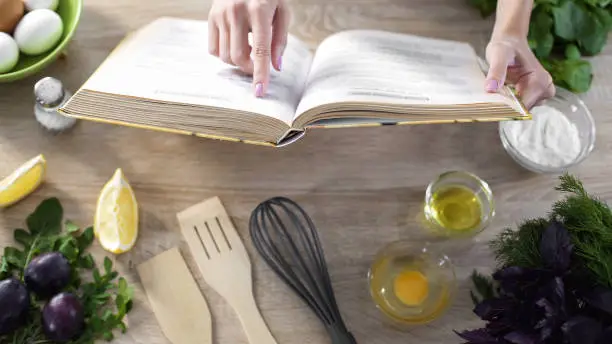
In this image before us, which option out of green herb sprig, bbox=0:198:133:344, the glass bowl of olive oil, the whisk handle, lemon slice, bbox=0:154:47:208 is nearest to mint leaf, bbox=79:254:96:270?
green herb sprig, bbox=0:198:133:344

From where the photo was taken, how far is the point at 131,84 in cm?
74

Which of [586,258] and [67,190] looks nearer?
[586,258]

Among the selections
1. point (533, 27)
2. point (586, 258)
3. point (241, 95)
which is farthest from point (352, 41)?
point (586, 258)

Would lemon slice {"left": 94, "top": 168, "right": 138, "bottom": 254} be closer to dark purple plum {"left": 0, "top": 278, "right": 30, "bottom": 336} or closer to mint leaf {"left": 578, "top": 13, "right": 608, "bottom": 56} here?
dark purple plum {"left": 0, "top": 278, "right": 30, "bottom": 336}

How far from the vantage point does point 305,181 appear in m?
0.84

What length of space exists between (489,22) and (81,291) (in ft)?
2.54

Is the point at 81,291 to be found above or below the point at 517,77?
below

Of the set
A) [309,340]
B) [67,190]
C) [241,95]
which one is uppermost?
[241,95]

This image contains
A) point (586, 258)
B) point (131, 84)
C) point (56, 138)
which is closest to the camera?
point (586, 258)

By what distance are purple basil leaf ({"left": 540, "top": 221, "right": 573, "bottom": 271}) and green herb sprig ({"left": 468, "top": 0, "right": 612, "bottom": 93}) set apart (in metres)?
0.35

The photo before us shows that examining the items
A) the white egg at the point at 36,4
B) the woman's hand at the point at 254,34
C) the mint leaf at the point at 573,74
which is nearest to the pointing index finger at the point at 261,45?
the woman's hand at the point at 254,34

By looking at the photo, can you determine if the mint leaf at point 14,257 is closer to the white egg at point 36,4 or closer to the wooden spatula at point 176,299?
the wooden spatula at point 176,299

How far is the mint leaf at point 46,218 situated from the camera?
784 millimetres

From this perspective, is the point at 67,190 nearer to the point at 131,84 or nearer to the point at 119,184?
the point at 119,184
